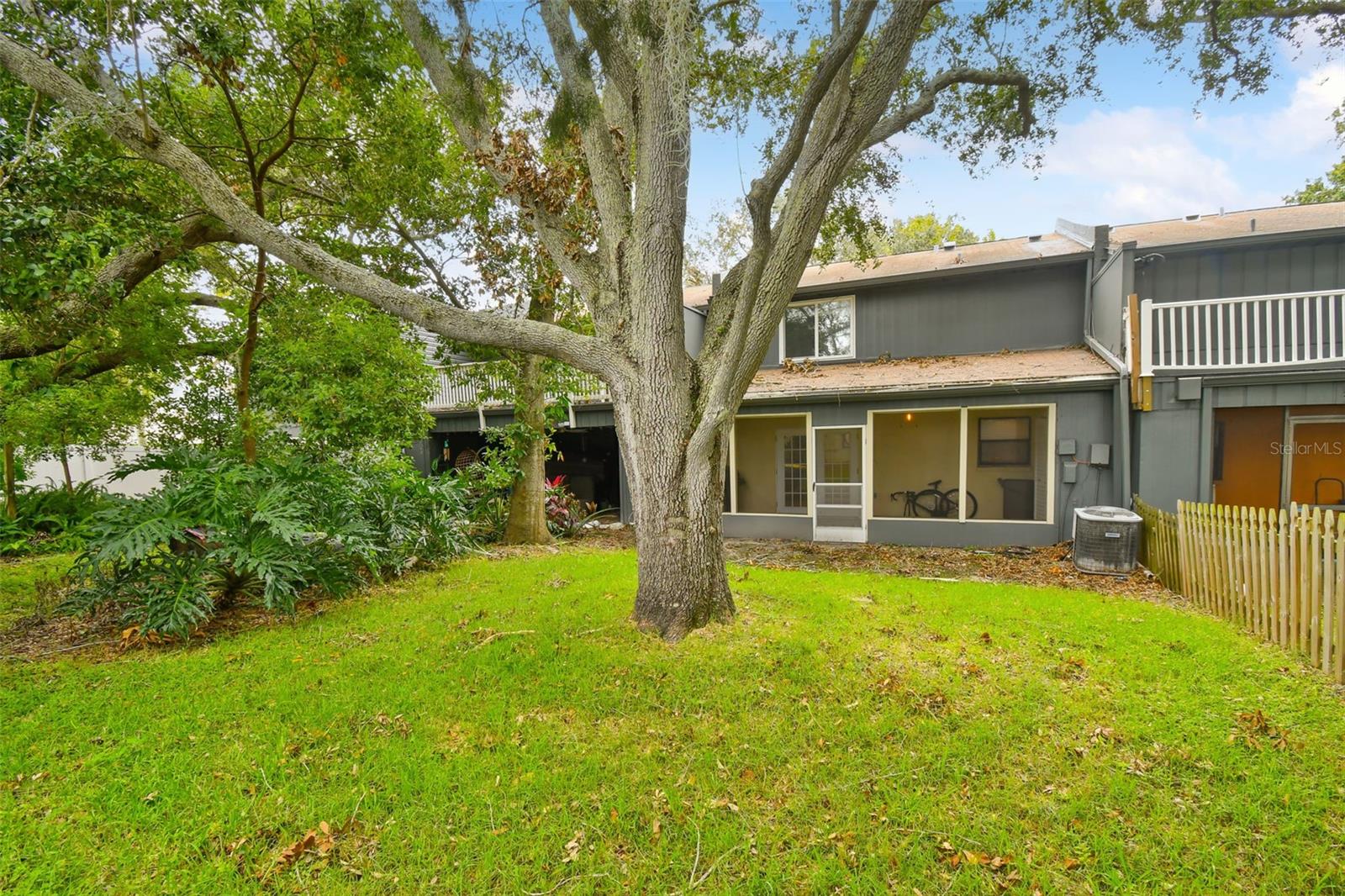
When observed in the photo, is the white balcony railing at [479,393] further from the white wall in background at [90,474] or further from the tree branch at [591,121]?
the white wall in background at [90,474]

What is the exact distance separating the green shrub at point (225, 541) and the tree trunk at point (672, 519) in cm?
302

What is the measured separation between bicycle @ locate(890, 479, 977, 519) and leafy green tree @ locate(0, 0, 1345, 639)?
6.49 metres

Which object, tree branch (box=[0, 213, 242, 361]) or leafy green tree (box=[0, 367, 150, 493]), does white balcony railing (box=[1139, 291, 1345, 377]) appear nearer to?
tree branch (box=[0, 213, 242, 361])

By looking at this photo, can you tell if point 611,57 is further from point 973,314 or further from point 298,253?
point 973,314

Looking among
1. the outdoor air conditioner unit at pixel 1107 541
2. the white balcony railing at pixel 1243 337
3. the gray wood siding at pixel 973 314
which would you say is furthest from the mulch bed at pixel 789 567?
the gray wood siding at pixel 973 314

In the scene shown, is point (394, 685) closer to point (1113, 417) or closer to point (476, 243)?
point (476, 243)

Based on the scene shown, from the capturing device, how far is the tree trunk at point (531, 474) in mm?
8445

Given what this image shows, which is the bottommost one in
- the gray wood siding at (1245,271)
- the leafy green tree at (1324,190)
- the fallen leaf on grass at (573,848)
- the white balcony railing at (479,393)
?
the fallen leaf on grass at (573,848)

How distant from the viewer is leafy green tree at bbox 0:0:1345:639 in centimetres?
383

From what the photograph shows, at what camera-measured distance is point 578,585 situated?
572 centimetres

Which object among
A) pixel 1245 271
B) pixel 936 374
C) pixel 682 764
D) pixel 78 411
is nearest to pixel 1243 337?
pixel 1245 271

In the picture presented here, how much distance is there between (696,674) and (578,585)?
2526mm

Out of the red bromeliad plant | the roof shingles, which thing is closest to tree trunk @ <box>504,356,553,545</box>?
the red bromeliad plant

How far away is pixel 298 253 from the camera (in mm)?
4062
